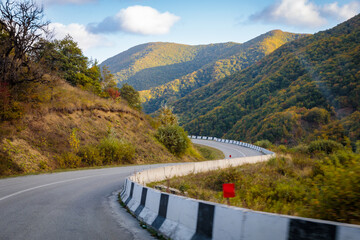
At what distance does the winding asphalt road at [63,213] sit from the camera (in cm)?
568

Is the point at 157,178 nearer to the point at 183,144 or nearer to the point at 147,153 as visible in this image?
the point at 147,153

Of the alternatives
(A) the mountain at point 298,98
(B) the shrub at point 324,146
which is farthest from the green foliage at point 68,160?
(A) the mountain at point 298,98

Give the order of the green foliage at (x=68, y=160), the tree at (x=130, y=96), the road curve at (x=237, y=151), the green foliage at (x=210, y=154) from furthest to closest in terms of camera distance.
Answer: the tree at (x=130, y=96)
the road curve at (x=237, y=151)
the green foliage at (x=210, y=154)
the green foliage at (x=68, y=160)

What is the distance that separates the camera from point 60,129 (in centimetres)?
2280

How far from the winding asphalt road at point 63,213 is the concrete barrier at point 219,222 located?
0.43 meters

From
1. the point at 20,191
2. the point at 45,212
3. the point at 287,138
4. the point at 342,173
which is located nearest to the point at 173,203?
the point at 342,173

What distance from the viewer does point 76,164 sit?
20953 millimetres

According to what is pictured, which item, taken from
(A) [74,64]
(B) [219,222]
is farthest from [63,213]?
(A) [74,64]

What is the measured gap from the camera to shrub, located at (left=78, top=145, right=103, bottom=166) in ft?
72.6

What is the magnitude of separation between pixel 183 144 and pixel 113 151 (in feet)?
38.6

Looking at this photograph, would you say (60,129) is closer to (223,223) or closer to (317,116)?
Result: (223,223)

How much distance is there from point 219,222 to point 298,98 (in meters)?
70.7

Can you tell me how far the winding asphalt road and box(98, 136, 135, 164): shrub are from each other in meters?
10.7

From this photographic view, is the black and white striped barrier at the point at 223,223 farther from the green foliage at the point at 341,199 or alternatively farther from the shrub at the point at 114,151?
the shrub at the point at 114,151
